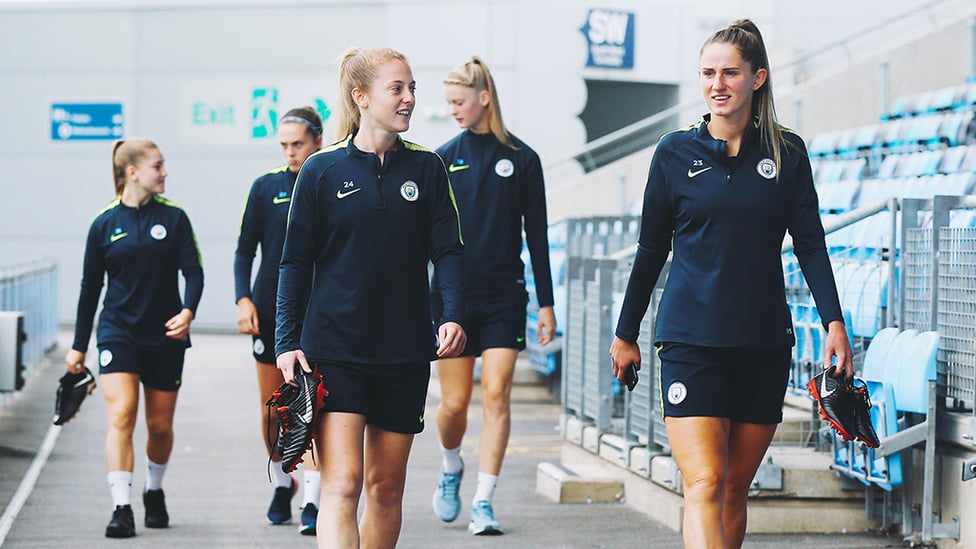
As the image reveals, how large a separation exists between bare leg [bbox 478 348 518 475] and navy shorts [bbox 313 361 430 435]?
7.40ft

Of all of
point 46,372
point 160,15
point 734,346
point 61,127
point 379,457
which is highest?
point 160,15

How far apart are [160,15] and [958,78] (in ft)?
42.5

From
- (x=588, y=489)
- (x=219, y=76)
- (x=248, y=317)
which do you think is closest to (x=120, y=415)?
(x=248, y=317)

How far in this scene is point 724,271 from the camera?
4.68 m

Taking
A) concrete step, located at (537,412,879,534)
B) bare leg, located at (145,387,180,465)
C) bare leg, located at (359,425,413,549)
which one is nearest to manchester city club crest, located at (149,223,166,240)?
bare leg, located at (145,387,180,465)

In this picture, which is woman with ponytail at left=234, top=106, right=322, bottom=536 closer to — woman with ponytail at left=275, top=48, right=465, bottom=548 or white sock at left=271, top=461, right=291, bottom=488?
white sock at left=271, top=461, right=291, bottom=488

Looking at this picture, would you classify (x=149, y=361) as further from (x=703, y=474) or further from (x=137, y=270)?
(x=703, y=474)

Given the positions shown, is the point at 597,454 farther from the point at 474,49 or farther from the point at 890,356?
the point at 474,49

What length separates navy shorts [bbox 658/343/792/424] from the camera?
4.68m

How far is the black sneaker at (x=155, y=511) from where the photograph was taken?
7.76m

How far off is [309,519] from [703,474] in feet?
10.8

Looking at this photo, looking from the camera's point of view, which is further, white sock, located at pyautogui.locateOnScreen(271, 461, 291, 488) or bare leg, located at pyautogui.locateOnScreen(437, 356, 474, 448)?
white sock, located at pyautogui.locateOnScreen(271, 461, 291, 488)

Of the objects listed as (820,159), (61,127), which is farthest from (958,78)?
(61,127)

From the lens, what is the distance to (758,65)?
4820 mm
